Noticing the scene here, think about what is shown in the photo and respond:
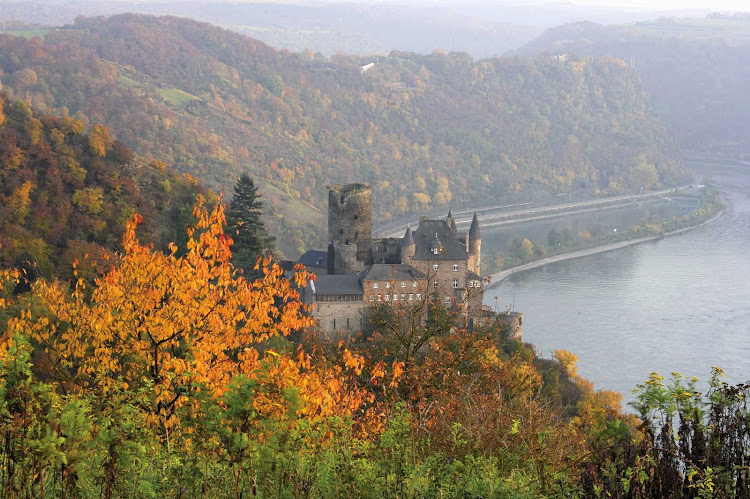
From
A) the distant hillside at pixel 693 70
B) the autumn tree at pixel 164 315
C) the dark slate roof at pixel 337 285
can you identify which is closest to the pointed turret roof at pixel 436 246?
the dark slate roof at pixel 337 285

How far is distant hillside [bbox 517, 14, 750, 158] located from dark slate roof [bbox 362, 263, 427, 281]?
11898 cm

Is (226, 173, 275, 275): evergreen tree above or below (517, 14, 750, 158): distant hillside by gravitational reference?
below

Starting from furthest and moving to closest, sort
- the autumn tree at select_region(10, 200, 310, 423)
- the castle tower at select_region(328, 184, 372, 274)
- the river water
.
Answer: the river water, the castle tower at select_region(328, 184, 372, 274), the autumn tree at select_region(10, 200, 310, 423)

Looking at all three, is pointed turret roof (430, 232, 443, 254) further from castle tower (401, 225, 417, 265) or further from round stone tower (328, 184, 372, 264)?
round stone tower (328, 184, 372, 264)

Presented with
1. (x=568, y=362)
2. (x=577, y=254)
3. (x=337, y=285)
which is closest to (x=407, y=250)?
(x=337, y=285)

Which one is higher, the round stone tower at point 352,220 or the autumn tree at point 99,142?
the autumn tree at point 99,142

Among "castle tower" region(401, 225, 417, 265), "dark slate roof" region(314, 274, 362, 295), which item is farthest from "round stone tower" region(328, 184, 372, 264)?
"dark slate roof" region(314, 274, 362, 295)

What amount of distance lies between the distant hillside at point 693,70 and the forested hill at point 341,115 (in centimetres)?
1067

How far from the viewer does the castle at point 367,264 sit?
25.7 m

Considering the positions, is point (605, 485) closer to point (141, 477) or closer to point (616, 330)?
point (141, 477)

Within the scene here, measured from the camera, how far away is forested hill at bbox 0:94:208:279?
82.3 feet

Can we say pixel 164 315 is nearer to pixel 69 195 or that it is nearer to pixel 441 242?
pixel 441 242

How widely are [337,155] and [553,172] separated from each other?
2904 centimetres

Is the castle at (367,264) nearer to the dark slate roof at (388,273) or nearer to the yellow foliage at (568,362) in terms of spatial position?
the dark slate roof at (388,273)
